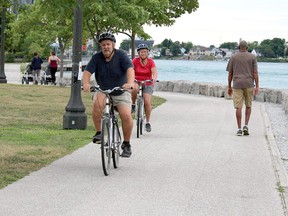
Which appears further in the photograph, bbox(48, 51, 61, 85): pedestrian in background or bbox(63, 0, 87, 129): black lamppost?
bbox(48, 51, 61, 85): pedestrian in background

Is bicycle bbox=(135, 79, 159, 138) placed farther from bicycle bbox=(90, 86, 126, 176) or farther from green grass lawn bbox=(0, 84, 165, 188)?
bicycle bbox=(90, 86, 126, 176)

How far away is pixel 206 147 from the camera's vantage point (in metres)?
13.3

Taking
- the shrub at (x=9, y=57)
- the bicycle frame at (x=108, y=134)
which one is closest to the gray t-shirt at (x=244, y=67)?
the bicycle frame at (x=108, y=134)

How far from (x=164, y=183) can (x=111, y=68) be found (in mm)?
1697

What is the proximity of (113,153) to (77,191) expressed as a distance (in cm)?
159

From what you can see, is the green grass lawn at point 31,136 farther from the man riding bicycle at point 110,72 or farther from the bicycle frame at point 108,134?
the man riding bicycle at point 110,72

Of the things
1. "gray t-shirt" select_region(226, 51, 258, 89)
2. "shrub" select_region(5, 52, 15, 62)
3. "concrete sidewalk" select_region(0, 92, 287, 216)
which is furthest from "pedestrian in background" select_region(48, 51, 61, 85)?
"shrub" select_region(5, 52, 15, 62)

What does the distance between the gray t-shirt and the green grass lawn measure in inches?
115

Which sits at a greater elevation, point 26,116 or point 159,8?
point 159,8

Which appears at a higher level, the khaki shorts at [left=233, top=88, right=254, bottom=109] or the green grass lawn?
the khaki shorts at [left=233, top=88, right=254, bottom=109]

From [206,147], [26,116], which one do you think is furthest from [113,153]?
[26,116]

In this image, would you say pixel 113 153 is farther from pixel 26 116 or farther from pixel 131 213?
pixel 26 116

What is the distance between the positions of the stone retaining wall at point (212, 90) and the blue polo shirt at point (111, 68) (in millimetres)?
14125

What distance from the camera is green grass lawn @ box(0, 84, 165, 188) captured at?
34.2 ft
